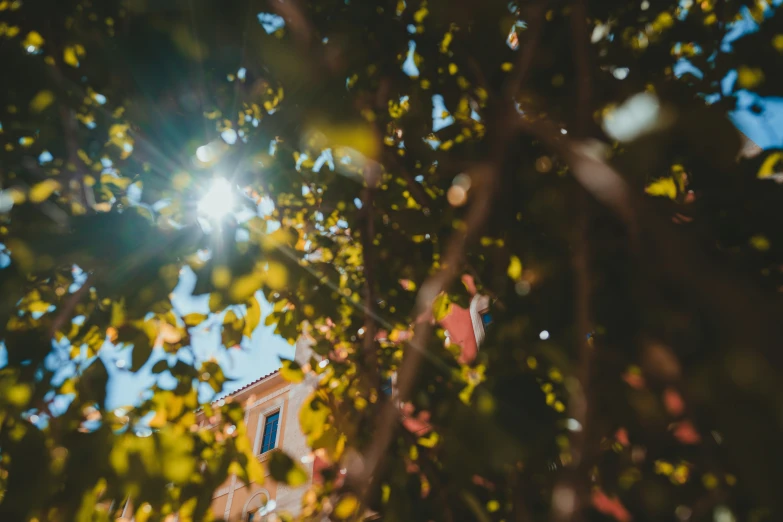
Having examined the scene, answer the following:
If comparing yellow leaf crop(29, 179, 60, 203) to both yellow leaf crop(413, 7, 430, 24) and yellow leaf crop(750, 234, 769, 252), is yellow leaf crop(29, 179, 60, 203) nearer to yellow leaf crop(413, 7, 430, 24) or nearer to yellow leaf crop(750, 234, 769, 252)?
yellow leaf crop(413, 7, 430, 24)

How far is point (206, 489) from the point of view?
1.67 m

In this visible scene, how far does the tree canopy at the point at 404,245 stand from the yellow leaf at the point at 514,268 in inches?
3.7

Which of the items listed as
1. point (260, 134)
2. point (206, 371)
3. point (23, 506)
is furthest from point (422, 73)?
point (23, 506)

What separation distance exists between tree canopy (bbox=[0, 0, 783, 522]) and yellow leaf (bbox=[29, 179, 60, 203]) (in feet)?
0.04

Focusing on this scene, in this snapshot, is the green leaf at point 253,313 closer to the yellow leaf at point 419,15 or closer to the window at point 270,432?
the yellow leaf at point 419,15

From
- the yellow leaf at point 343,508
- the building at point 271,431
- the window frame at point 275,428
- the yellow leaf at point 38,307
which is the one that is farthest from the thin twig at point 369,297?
the window frame at point 275,428

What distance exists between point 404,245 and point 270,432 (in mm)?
11626

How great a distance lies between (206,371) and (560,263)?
1882 mm

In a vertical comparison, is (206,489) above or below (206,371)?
below

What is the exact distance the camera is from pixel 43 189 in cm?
239

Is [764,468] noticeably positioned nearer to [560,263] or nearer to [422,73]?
[560,263]

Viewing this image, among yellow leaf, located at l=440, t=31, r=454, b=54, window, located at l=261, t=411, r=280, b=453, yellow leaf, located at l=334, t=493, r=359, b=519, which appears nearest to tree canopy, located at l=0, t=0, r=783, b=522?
yellow leaf, located at l=334, t=493, r=359, b=519

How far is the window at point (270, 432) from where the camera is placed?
12.0m

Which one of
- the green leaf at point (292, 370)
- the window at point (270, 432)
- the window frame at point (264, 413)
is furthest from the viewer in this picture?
the window at point (270, 432)
